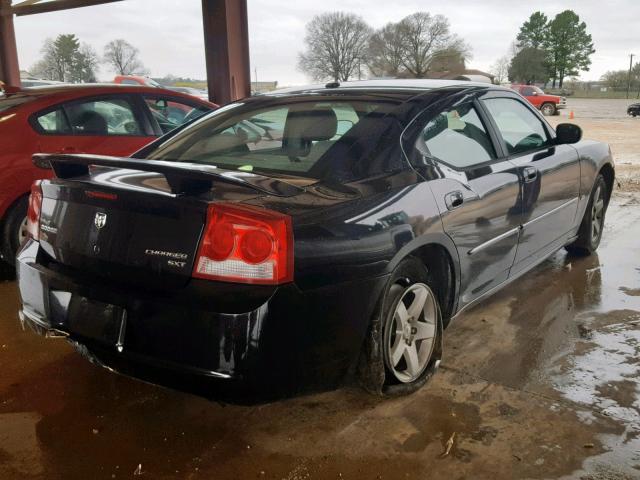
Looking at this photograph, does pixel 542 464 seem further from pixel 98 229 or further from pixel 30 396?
pixel 30 396

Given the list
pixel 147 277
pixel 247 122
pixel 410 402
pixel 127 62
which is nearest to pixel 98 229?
pixel 147 277

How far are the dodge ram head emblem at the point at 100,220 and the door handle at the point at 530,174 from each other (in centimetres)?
236

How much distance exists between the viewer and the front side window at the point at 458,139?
288 cm

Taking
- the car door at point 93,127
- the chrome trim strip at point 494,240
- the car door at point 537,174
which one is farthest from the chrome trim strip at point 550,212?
the car door at point 93,127

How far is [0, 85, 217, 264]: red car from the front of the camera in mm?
4504

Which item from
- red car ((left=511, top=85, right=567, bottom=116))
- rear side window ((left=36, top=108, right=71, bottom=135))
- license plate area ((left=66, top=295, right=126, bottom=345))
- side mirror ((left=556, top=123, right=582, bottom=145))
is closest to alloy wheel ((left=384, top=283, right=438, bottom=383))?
license plate area ((left=66, top=295, right=126, bottom=345))

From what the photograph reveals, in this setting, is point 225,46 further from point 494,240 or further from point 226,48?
point 494,240

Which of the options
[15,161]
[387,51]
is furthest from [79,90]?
[387,51]

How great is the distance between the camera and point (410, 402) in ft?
8.94

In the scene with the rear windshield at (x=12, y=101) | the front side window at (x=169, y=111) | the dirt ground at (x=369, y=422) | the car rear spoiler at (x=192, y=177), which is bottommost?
the dirt ground at (x=369, y=422)

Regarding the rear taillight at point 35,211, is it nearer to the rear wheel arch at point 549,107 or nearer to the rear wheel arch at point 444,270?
the rear wheel arch at point 444,270

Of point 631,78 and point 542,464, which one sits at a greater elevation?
point 631,78

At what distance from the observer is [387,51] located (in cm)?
5819

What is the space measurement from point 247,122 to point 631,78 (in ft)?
261
